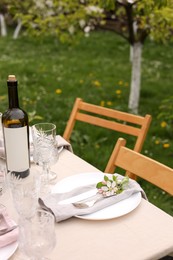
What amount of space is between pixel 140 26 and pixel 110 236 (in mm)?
3293

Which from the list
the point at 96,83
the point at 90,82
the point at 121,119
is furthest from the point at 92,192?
the point at 90,82

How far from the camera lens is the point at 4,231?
1380 mm

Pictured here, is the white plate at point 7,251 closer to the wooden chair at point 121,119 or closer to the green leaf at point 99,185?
the green leaf at point 99,185

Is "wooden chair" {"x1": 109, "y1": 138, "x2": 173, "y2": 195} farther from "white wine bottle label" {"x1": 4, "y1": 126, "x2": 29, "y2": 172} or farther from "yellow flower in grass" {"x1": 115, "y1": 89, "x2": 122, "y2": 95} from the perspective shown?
"yellow flower in grass" {"x1": 115, "y1": 89, "x2": 122, "y2": 95}

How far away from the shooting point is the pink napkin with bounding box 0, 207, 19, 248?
1.34 meters

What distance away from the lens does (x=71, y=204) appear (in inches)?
60.8

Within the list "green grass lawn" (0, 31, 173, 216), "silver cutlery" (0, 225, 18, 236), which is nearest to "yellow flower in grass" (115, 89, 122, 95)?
"green grass lawn" (0, 31, 173, 216)

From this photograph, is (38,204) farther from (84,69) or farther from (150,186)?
(84,69)

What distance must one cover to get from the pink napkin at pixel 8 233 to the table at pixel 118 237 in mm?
52

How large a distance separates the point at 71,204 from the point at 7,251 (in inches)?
12.9

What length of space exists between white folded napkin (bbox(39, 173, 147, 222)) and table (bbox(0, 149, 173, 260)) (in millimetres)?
33

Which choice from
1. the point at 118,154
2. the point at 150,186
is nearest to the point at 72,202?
the point at 118,154

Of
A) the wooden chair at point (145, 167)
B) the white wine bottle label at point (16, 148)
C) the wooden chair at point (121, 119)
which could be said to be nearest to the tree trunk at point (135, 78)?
the wooden chair at point (121, 119)

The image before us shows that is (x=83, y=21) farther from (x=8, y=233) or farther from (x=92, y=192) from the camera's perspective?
(x=8, y=233)
